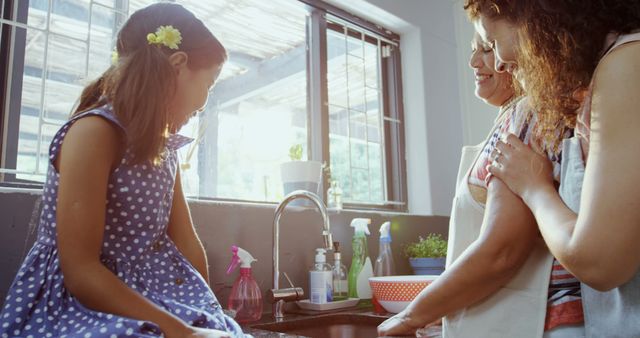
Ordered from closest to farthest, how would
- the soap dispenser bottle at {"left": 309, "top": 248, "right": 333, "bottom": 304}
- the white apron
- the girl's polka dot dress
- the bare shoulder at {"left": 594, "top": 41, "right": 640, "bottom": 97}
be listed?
the bare shoulder at {"left": 594, "top": 41, "right": 640, "bottom": 97}
the white apron
the girl's polka dot dress
the soap dispenser bottle at {"left": 309, "top": 248, "right": 333, "bottom": 304}

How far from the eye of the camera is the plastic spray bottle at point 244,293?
1.36m

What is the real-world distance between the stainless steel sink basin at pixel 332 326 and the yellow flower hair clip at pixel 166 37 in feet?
2.37

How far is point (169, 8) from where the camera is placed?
1.08m

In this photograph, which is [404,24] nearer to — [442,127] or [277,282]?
[442,127]

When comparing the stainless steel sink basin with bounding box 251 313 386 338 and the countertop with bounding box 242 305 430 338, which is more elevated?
the countertop with bounding box 242 305 430 338

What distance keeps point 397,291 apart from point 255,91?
2725 millimetres

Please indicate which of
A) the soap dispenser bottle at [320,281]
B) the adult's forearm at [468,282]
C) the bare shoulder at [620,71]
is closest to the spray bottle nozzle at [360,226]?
the soap dispenser bottle at [320,281]

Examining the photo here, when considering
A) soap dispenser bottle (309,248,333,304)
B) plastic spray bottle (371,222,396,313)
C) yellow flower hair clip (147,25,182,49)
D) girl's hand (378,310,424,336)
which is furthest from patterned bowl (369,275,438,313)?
yellow flower hair clip (147,25,182,49)

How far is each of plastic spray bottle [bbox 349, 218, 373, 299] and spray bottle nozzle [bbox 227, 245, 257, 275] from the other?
1.45ft

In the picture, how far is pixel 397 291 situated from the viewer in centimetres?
146

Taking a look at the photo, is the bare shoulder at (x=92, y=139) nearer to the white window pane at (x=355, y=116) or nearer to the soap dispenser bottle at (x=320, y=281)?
the soap dispenser bottle at (x=320, y=281)

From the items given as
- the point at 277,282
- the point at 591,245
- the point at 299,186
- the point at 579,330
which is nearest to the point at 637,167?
the point at 591,245

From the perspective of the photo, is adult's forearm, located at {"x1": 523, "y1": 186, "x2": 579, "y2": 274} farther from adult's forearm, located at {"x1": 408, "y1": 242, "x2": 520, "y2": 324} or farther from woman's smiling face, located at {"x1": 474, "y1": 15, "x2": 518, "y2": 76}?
woman's smiling face, located at {"x1": 474, "y1": 15, "x2": 518, "y2": 76}

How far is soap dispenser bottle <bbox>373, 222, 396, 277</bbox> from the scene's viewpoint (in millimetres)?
1772
